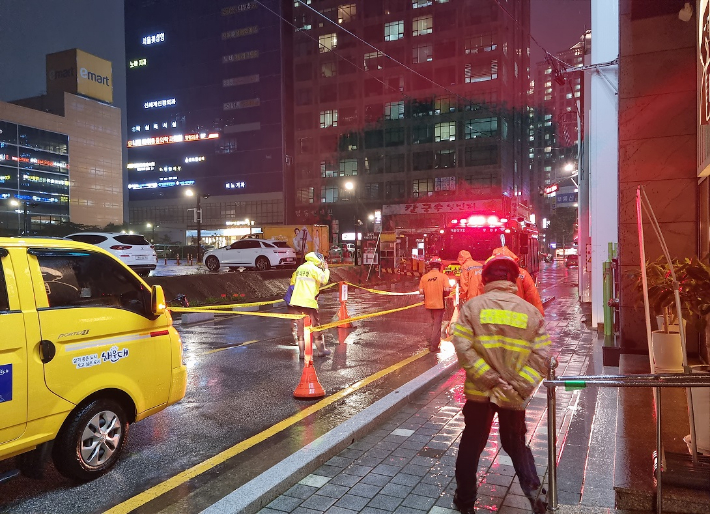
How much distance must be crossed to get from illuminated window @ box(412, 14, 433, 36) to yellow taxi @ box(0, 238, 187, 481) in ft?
237

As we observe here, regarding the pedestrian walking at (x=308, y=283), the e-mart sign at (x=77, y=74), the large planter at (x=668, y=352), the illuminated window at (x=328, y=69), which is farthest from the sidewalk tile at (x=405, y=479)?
the e-mart sign at (x=77, y=74)

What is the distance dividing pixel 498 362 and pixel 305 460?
203 cm

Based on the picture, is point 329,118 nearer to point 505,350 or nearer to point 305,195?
point 305,195

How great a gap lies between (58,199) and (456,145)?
3240 inches

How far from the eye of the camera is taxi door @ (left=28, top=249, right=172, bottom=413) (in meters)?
4.25

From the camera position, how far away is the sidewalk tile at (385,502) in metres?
3.96

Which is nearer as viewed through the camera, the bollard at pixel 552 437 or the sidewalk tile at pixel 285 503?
the bollard at pixel 552 437

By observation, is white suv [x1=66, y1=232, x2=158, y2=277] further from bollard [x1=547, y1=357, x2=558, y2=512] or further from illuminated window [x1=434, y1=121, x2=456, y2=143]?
illuminated window [x1=434, y1=121, x2=456, y2=143]

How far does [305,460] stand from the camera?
467 centimetres

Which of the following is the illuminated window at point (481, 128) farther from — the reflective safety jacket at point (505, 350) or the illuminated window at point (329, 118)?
the reflective safety jacket at point (505, 350)

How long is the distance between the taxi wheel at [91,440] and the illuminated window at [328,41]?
7673 centimetres

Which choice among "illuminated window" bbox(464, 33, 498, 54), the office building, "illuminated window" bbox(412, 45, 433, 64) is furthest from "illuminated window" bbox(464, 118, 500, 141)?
the office building

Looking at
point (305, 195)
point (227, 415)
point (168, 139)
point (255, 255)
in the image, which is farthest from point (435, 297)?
point (168, 139)

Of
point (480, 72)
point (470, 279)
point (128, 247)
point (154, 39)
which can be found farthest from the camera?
point (154, 39)
